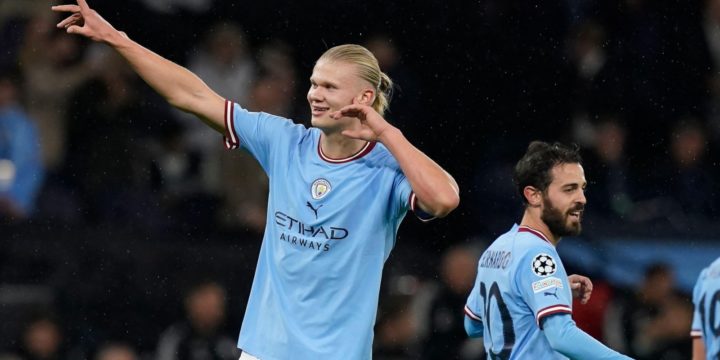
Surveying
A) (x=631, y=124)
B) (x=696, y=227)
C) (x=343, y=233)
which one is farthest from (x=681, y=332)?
(x=343, y=233)

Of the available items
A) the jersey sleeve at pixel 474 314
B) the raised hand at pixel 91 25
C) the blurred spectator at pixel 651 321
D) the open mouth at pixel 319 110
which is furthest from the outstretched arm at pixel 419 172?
the blurred spectator at pixel 651 321

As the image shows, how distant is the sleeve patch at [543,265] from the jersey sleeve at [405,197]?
2.74 feet

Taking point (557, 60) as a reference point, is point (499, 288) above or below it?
below

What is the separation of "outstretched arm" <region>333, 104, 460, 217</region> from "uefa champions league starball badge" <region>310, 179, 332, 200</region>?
271 millimetres

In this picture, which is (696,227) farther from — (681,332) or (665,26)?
(665,26)

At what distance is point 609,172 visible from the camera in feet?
31.4

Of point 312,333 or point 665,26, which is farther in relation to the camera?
point 665,26

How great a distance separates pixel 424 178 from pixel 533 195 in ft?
4.25

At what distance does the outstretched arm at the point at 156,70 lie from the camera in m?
4.28

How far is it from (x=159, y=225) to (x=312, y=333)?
15.9ft

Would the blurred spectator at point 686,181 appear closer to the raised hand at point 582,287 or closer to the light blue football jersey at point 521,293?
the raised hand at point 582,287

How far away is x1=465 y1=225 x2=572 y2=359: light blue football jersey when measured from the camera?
486 centimetres

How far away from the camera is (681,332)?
841 centimetres

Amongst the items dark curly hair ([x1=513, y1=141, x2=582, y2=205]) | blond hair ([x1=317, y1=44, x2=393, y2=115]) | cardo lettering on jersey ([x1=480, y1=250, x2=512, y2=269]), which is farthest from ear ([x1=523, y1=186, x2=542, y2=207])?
blond hair ([x1=317, y1=44, x2=393, y2=115])
